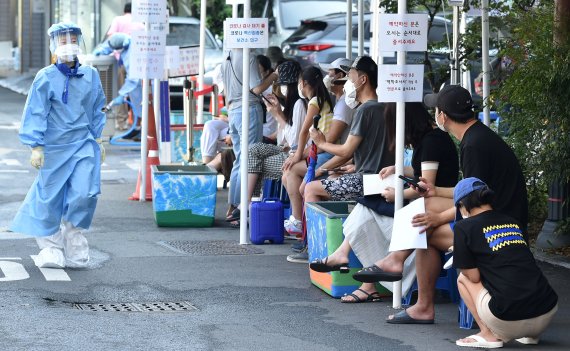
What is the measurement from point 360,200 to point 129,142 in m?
11.7

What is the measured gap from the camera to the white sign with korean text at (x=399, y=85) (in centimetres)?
844

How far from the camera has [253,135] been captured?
1265cm

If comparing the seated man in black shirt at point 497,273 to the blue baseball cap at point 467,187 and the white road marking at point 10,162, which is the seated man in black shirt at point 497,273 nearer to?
the blue baseball cap at point 467,187

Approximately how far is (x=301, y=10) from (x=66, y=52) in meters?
16.4

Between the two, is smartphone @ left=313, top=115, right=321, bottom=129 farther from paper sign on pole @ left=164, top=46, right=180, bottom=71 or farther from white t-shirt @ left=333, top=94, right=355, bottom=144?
paper sign on pole @ left=164, top=46, right=180, bottom=71

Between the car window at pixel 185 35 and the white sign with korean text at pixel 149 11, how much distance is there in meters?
10.3

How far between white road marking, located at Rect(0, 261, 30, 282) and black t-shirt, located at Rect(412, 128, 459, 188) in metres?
3.03

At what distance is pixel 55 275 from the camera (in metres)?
9.65

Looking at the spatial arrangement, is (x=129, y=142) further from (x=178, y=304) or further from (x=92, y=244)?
(x=178, y=304)

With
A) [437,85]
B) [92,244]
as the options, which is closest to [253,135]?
[92,244]

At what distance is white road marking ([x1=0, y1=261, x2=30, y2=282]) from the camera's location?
9.43m

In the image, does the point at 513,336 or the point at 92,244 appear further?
the point at 92,244

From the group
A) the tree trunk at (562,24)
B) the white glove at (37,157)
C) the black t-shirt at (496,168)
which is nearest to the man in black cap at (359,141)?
the tree trunk at (562,24)

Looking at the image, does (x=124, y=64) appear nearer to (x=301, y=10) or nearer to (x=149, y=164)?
(x=301, y=10)
